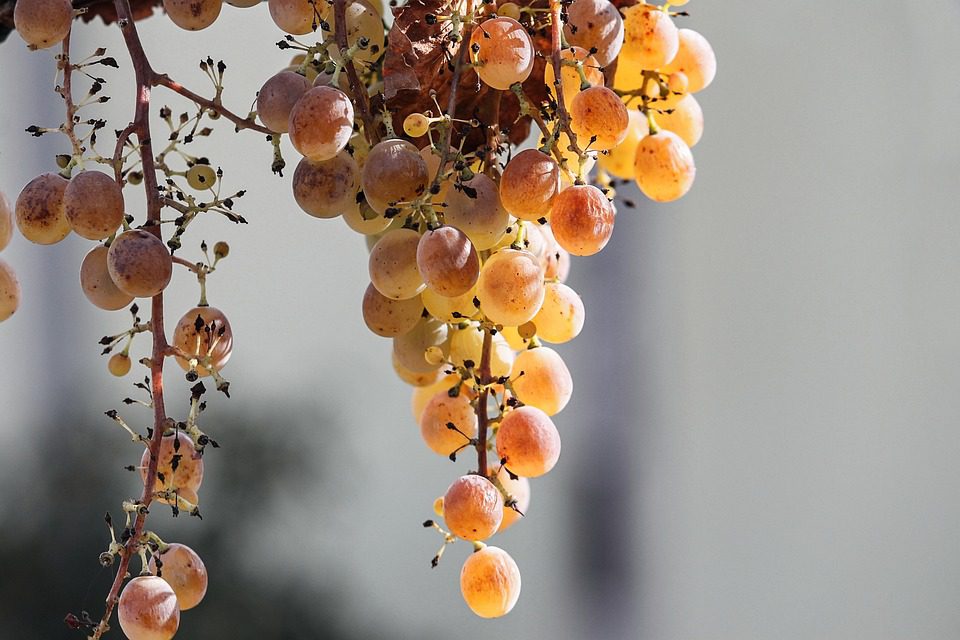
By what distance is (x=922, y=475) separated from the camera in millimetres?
2045

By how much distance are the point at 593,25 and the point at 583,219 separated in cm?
8

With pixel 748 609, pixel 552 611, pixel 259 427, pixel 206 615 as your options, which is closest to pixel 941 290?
pixel 748 609

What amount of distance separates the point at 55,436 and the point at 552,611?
1.13 m

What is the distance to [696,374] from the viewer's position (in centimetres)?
Result: 220

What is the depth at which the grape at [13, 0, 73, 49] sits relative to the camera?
331mm

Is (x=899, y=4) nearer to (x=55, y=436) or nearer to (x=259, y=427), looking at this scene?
(x=259, y=427)

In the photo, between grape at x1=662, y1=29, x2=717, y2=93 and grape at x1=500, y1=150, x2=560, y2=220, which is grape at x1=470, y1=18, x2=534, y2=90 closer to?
grape at x1=500, y1=150, x2=560, y2=220

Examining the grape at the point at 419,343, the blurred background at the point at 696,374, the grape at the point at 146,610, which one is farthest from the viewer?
the blurred background at the point at 696,374

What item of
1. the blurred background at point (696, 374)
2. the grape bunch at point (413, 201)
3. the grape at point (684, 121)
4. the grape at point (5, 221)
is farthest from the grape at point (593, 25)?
the blurred background at point (696, 374)

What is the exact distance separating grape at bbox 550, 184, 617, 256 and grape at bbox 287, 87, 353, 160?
76 mm

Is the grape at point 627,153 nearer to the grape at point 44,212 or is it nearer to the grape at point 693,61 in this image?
the grape at point 693,61

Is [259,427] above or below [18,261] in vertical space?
below

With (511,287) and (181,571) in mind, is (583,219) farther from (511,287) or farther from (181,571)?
(181,571)

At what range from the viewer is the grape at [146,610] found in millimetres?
310
